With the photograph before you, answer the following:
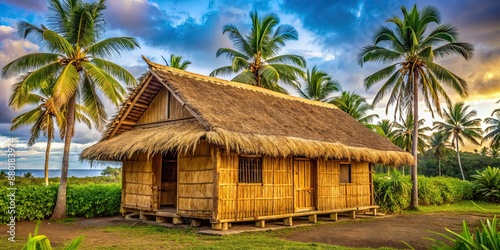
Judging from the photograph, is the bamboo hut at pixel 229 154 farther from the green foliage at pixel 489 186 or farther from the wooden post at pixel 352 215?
the green foliage at pixel 489 186

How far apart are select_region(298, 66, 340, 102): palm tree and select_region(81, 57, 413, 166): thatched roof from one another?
9.37 meters

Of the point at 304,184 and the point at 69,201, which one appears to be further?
the point at 69,201

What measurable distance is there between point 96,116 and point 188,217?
20.7ft

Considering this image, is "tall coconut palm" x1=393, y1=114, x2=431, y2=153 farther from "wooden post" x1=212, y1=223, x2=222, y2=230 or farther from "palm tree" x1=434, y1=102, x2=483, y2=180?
"wooden post" x1=212, y1=223, x2=222, y2=230

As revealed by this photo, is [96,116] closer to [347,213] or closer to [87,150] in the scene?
[87,150]

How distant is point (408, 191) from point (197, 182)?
11106 mm

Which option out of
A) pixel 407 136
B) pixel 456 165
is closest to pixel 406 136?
pixel 407 136

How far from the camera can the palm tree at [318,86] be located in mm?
24578

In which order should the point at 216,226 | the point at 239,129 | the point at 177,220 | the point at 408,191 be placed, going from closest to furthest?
the point at 216,226 → the point at 239,129 → the point at 177,220 → the point at 408,191

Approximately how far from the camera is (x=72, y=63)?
13.5 metres

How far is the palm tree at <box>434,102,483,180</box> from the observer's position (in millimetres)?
34844

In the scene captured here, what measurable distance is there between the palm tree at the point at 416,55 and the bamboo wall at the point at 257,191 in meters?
8.09

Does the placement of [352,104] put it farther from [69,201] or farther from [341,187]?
[69,201]

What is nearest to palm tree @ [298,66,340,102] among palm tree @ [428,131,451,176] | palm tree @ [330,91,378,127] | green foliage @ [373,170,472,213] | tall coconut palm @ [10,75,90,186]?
palm tree @ [330,91,378,127]
